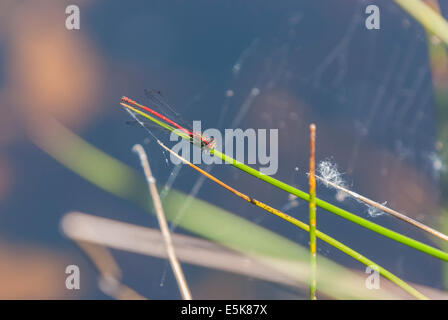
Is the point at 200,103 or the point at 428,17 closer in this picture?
the point at 428,17

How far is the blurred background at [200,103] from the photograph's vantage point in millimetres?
547

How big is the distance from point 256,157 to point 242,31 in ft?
0.65

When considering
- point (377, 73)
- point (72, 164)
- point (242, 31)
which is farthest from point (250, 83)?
point (72, 164)

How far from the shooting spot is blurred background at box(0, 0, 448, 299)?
21.5 inches

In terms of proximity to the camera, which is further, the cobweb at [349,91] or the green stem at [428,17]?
the cobweb at [349,91]

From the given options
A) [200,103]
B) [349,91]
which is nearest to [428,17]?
[349,91]

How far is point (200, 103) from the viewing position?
22.1 inches

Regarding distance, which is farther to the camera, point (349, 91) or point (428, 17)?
point (349, 91)

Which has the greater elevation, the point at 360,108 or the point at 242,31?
the point at 242,31

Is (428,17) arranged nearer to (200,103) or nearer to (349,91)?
(349,91)
